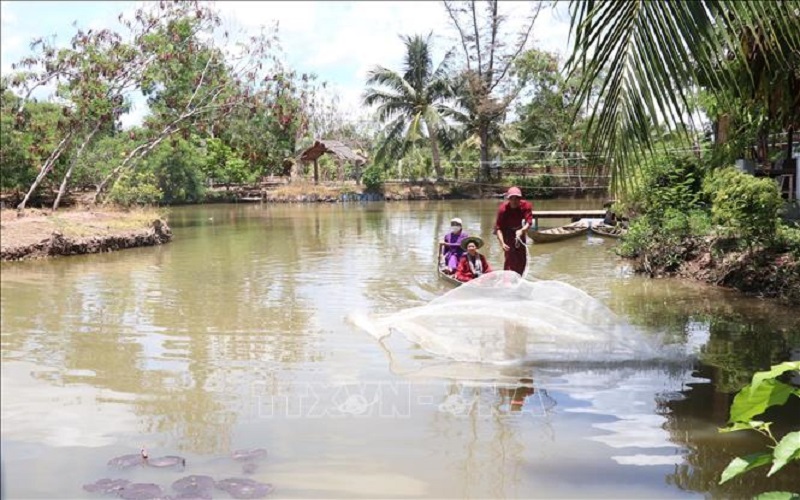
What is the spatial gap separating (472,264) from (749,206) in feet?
10.7

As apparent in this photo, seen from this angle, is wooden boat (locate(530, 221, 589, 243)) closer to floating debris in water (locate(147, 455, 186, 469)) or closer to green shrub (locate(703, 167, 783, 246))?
green shrub (locate(703, 167, 783, 246))

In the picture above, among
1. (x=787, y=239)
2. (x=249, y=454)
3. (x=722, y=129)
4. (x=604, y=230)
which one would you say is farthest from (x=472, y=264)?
(x=604, y=230)

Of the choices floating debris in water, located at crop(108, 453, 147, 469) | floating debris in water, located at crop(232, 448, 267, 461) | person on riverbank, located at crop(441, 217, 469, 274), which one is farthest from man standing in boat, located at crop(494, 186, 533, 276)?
floating debris in water, located at crop(108, 453, 147, 469)

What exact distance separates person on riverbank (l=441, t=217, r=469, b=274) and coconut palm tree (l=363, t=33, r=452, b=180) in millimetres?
24004

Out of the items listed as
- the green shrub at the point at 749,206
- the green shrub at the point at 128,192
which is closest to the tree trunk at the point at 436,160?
the green shrub at the point at 128,192

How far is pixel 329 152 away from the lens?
1384 inches

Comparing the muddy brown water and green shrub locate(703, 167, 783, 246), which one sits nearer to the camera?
the muddy brown water

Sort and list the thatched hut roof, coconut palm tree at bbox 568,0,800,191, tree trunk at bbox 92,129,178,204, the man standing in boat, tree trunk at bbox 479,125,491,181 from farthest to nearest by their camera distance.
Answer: tree trunk at bbox 479,125,491,181, the thatched hut roof, tree trunk at bbox 92,129,178,204, the man standing in boat, coconut palm tree at bbox 568,0,800,191

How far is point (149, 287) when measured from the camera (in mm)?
9453

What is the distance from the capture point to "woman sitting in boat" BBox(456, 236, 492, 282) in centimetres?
861

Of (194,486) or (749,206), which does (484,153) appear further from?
(194,486)

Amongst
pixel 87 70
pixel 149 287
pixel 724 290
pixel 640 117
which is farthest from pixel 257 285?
pixel 87 70

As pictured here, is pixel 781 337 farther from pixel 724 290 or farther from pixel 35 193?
pixel 35 193

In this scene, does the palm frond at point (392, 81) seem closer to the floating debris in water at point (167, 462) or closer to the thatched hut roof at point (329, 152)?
the thatched hut roof at point (329, 152)
